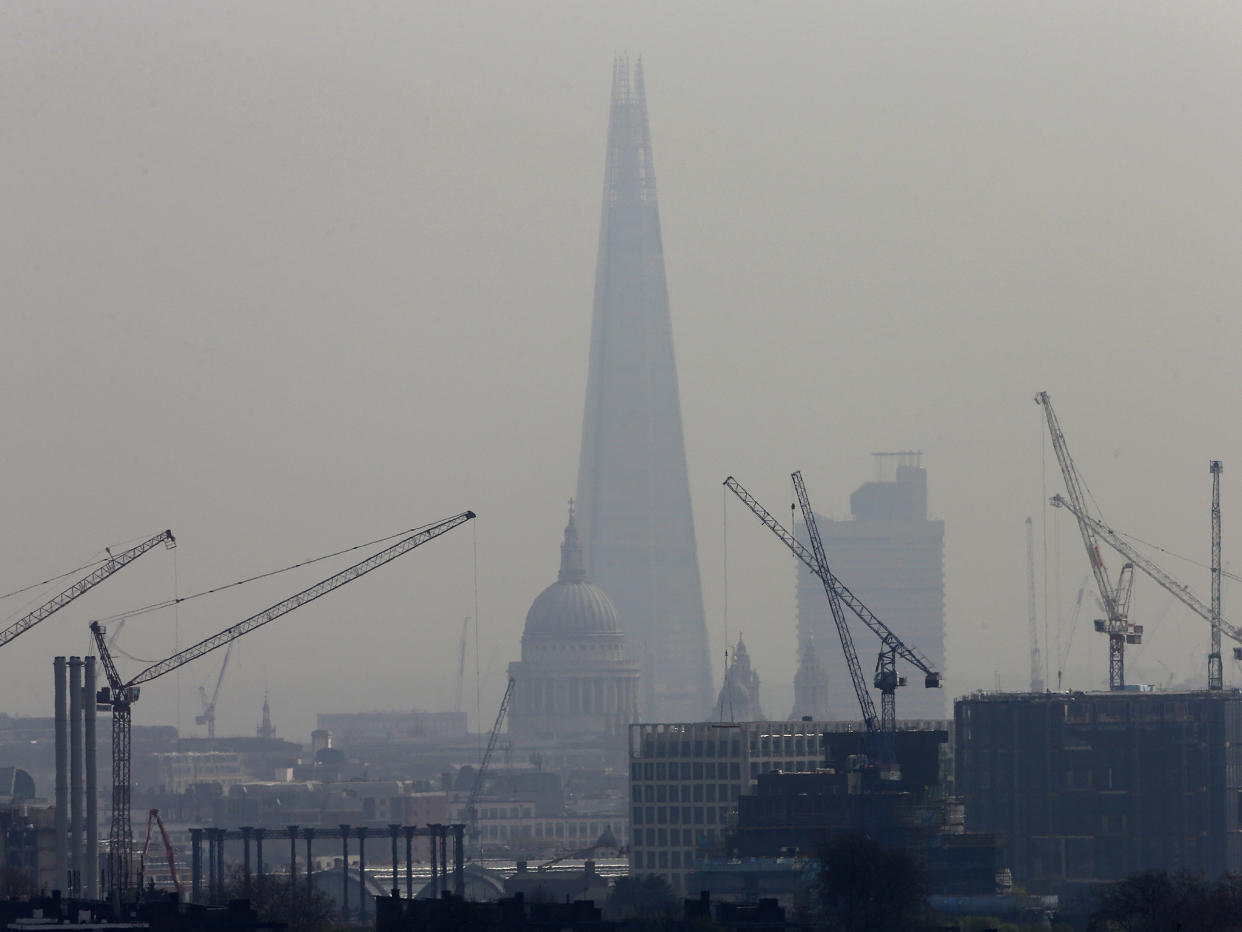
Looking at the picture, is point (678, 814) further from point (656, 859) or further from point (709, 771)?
point (656, 859)

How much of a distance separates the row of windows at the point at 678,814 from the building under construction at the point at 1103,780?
1499 centimetres

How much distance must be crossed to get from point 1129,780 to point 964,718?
9179 millimetres

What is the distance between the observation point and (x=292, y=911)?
120m

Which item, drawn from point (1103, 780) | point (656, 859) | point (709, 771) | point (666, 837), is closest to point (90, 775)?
point (656, 859)

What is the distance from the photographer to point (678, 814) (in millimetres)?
198500

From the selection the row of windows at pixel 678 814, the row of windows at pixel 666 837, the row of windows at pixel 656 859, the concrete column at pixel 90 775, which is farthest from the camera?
the row of windows at pixel 678 814

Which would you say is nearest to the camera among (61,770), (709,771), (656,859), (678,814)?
(61,770)

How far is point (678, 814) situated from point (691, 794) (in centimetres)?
126

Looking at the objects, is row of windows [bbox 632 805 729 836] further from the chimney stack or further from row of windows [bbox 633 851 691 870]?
the chimney stack

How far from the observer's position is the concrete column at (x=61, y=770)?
169875 mm

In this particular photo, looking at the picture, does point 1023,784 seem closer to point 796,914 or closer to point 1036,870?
point 1036,870

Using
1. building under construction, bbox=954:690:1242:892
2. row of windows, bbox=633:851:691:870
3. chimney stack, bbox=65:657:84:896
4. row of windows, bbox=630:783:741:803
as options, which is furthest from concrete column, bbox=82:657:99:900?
building under construction, bbox=954:690:1242:892

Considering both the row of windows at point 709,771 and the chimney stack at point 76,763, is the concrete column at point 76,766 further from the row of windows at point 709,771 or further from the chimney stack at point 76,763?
the row of windows at point 709,771

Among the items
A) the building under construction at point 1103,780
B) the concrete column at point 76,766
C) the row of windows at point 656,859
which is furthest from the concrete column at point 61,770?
the building under construction at point 1103,780
